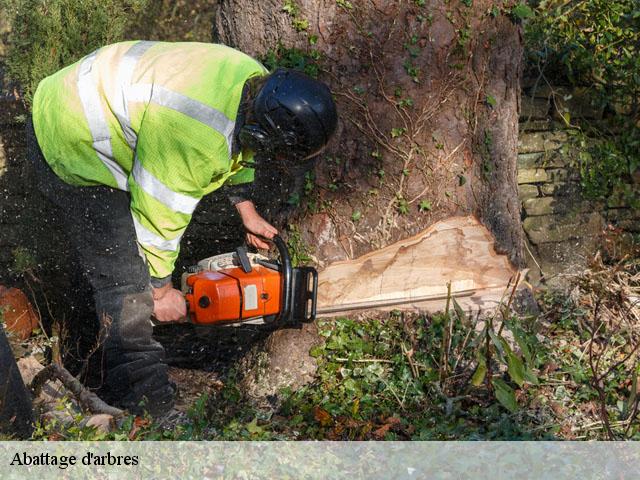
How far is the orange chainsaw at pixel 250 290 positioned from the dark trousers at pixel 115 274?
281mm

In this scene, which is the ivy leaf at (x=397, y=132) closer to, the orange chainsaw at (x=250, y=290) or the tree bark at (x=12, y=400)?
the orange chainsaw at (x=250, y=290)

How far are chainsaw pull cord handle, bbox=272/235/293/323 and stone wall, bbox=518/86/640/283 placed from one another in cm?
257

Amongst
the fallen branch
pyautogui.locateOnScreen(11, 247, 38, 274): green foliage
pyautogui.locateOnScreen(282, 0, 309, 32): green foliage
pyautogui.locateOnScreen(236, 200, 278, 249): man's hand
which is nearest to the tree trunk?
pyautogui.locateOnScreen(282, 0, 309, 32): green foliage

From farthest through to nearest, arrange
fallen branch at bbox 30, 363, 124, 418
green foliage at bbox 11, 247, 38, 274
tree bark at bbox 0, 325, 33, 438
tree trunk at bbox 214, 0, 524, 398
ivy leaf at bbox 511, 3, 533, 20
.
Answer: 1. green foliage at bbox 11, 247, 38, 274
2. ivy leaf at bbox 511, 3, 533, 20
3. tree trunk at bbox 214, 0, 524, 398
4. fallen branch at bbox 30, 363, 124, 418
5. tree bark at bbox 0, 325, 33, 438

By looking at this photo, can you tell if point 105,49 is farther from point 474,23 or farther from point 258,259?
point 474,23

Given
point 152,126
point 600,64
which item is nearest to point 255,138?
point 152,126

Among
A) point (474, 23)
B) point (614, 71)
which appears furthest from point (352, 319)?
point (614, 71)

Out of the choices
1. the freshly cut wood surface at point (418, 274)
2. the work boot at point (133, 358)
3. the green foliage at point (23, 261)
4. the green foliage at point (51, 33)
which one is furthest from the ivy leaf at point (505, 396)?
the green foliage at point (51, 33)

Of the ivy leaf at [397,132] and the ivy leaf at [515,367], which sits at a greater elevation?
Result: the ivy leaf at [397,132]

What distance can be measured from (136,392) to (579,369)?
7.09 feet

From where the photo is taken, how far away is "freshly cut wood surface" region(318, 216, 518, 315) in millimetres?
3875

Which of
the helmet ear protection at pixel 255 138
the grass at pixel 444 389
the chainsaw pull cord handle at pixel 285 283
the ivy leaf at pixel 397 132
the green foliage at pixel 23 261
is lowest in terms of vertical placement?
the green foliage at pixel 23 261

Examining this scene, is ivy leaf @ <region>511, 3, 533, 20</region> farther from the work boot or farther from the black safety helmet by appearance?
the work boot

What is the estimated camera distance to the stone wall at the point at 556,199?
560cm
